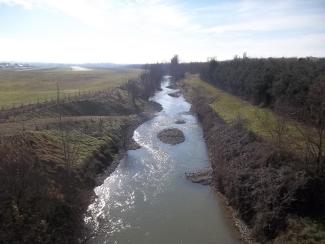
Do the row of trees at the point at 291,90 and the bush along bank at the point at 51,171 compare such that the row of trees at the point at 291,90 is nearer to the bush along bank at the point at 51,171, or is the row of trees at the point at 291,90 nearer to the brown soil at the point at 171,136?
the brown soil at the point at 171,136

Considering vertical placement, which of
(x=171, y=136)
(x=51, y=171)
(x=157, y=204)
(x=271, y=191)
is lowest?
(x=171, y=136)

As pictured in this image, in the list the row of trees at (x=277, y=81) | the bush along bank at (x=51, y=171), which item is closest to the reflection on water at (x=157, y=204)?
the bush along bank at (x=51, y=171)

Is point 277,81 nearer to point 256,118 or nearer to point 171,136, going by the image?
point 256,118

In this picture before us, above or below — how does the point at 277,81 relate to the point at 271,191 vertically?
above

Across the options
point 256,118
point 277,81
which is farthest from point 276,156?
point 277,81

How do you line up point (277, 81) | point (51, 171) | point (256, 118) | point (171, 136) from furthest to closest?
point (171, 136)
point (277, 81)
point (256, 118)
point (51, 171)

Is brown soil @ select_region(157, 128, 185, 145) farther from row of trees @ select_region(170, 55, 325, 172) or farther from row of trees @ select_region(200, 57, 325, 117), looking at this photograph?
row of trees @ select_region(200, 57, 325, 117)
